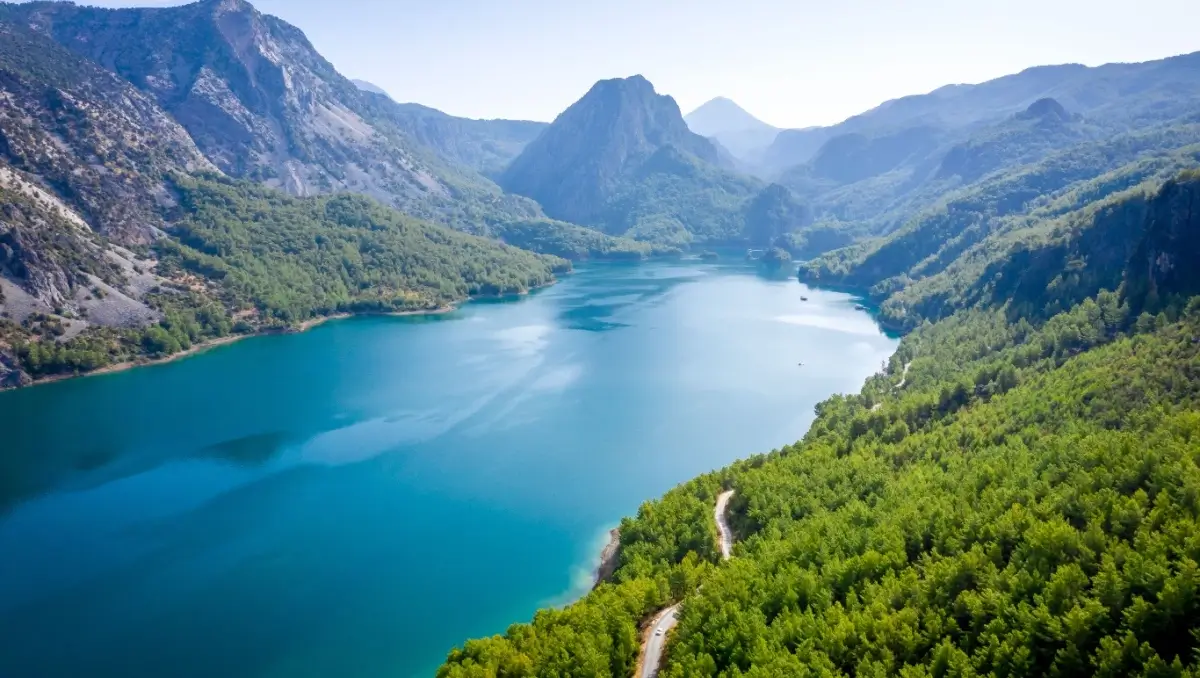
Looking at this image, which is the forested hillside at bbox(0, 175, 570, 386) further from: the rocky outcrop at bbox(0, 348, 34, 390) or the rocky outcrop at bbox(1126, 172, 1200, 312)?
the rocky outcrop at bbox(1126, 172, 1200, 312)

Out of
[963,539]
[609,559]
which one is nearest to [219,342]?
[609,559]

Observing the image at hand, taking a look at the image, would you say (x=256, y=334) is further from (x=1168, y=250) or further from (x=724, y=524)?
(x=1168, y=250)

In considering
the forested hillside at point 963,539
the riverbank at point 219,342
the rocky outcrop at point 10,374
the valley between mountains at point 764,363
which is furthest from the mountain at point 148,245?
the forested hillside at point 963,539

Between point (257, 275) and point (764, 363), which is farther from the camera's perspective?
point (257, 275)

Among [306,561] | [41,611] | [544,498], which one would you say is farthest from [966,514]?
[41,611]

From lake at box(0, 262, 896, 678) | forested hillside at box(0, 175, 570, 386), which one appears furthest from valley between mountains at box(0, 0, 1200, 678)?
lake at box(0, 262, 896, 678)

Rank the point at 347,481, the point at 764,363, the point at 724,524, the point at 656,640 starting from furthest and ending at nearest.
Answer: the point at 764,363 < the point at 347,481 < the point at 724,524 < the point at 656,640

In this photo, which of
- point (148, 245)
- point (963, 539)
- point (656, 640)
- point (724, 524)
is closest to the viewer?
point (963, 539)

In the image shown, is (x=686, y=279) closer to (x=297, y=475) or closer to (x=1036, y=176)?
(x=1036, y=176)
